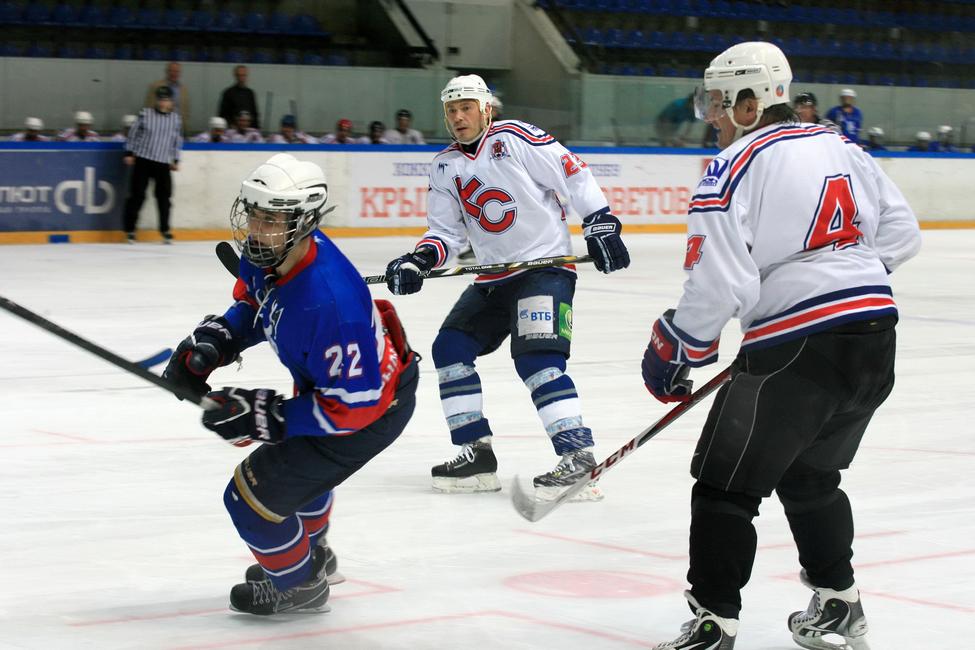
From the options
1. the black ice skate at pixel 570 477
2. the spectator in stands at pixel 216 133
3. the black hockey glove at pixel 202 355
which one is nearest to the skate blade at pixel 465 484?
the black ice skate at pixel 570 477

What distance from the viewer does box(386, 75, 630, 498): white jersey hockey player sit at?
4.77 m

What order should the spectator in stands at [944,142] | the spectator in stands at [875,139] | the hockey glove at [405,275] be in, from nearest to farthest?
the hockey glove at [405,275], the spectator in stands at [875,139], the spectator in stands at [944,142]

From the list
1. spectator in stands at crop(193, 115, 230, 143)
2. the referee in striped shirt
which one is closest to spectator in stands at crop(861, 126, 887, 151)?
spectator in stands at crop(193, 115, 230, 143)

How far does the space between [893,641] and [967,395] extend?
369cm

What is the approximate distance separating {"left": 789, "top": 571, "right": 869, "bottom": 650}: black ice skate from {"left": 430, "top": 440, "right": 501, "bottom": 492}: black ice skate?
1.74 metres

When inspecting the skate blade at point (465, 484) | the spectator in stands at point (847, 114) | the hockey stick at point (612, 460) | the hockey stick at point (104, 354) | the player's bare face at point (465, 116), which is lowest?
the skate blade at point (465, 484)

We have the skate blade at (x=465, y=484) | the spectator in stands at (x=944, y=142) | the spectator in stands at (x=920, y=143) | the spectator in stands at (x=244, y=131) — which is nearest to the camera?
the skate blade at (x=465, y=484)

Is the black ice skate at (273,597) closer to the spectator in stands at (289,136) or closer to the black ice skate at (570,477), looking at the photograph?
the black ice skate at (570,477)

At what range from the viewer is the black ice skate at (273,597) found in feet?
11.0

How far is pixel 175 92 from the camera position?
1380 cm

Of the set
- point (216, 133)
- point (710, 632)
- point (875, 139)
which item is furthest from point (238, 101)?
point (710, 632)

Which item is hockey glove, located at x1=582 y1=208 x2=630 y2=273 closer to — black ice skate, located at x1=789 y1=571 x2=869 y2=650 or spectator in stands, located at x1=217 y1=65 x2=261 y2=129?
black ice skate, located at x1=789 y1=571 x2=869 y2=650

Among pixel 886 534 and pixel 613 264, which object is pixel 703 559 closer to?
pixel 886 534

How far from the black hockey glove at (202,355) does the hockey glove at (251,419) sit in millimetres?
189
